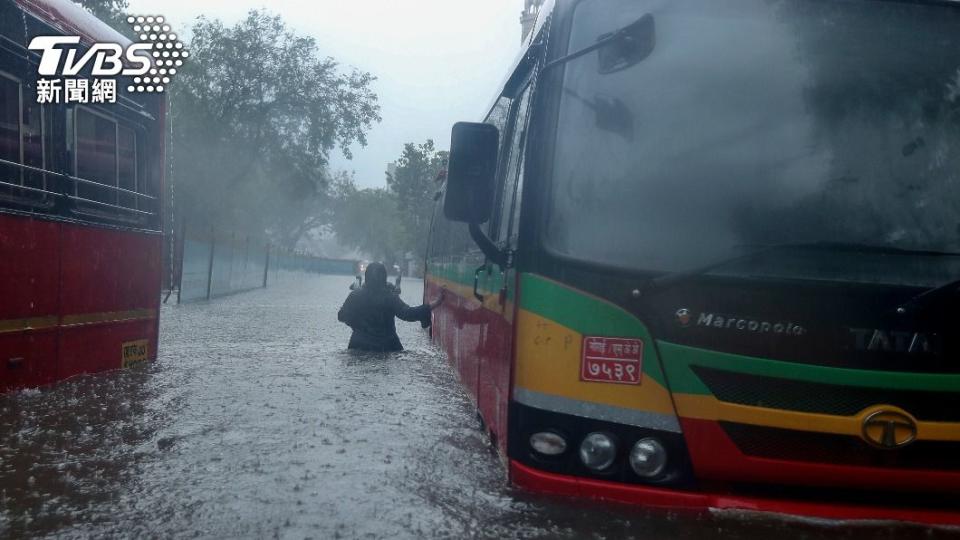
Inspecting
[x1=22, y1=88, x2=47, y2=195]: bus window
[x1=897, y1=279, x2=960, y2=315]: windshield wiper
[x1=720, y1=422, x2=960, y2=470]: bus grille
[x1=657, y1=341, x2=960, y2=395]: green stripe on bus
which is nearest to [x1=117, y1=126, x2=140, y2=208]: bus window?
[x1=22, y1=88, x2=47, y2=195]: bus window

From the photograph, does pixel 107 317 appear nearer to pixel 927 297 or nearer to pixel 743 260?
pixel 743 260

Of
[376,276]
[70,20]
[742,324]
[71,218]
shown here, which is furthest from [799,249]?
[376,276]

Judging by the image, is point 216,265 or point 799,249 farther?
point 216,265

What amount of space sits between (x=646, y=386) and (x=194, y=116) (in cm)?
3962

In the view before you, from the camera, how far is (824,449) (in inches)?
161

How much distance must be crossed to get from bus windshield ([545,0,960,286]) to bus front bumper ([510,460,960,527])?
3.16 ft

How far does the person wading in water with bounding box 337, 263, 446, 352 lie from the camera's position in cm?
1146

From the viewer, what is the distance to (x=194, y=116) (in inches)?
1612

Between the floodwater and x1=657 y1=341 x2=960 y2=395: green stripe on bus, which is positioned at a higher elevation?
x1=657 y1=341 x2=960 y2=395: green stripe on bus

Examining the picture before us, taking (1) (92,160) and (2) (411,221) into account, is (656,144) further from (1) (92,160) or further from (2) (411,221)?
(2) (411,221)

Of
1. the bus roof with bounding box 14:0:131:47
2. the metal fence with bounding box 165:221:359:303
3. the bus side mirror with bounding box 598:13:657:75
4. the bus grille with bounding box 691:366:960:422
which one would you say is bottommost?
the metal fence with bounding box 165:221:359:303

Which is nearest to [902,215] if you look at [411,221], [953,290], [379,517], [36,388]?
[953,290]

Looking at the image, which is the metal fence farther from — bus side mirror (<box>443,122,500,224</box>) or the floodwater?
bus side mirror (<box>443,122,500,224</box>)

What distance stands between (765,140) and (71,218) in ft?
18.5
